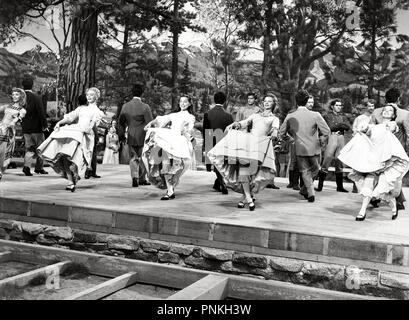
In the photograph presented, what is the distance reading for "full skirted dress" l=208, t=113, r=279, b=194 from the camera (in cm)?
578

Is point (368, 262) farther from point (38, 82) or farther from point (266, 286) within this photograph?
point (38, 82)

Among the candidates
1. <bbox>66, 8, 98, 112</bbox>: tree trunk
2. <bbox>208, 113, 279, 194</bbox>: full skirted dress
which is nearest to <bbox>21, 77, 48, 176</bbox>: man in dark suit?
<bbox>66, 8, 98, 112</bbox>: tree trunk

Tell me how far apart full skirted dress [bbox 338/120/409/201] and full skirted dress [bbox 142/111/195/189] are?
1.99 m

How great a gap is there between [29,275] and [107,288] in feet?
2.11

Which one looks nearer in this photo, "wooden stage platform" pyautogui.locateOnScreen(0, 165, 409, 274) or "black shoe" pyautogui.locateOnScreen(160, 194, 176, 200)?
"wooden stage platform" pyautogui.locateOnScreen(0, 165, 409, 274)

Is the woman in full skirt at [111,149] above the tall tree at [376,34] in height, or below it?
below

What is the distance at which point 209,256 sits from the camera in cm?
507

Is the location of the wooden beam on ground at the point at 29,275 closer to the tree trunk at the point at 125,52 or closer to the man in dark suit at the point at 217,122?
the man in dark suit at the point at 217,122

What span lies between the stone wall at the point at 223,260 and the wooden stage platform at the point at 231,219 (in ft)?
0.24

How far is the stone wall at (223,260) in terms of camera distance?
4352mm

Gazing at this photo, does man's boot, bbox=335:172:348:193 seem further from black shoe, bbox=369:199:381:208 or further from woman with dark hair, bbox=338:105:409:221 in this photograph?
woman with dark hair, bbox=338:105:409:221

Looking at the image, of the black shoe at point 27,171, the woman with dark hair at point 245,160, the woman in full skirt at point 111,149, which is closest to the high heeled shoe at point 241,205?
the woman with dark hair at point 245,160

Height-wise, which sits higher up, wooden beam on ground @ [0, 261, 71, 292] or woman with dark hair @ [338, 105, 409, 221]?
woman with dark hair @ [338, 105, 409, 221]
